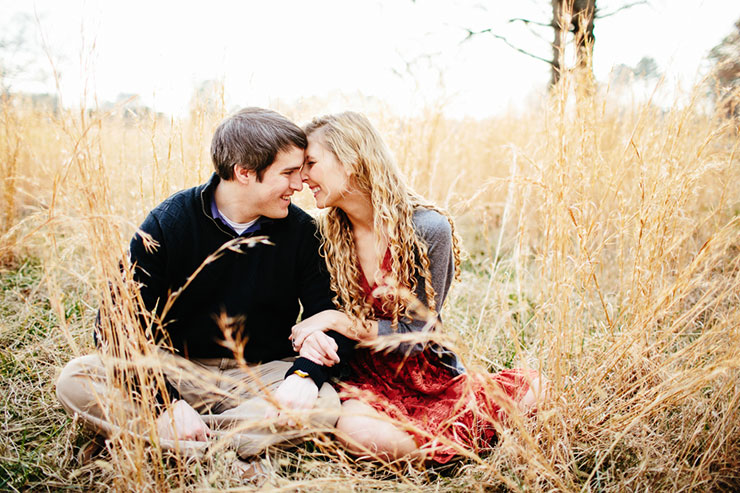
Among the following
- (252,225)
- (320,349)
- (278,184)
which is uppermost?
(278,184)

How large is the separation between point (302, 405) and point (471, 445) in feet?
1.95

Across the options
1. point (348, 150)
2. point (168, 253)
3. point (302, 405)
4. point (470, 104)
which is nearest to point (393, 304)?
point (302, 405)

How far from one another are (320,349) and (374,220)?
1.69 ft

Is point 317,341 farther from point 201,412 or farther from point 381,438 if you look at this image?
point 201,412

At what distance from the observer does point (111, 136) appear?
13.1 ft

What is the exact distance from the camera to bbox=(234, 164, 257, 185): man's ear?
173cm

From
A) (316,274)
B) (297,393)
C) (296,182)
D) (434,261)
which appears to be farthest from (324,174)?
(297,393)

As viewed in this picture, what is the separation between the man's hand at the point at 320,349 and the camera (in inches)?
64.8

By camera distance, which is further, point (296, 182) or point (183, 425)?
point (296, 182)

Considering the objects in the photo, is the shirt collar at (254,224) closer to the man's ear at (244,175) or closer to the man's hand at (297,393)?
the man's ear at (244,175)

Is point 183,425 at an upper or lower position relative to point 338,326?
lower

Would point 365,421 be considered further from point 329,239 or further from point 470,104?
point 470,104

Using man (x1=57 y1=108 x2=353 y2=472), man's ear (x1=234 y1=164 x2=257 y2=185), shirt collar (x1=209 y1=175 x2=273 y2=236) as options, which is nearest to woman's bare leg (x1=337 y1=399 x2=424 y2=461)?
man (x1=57 y1=108 x2=353 y2=472)

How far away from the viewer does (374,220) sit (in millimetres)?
1758
